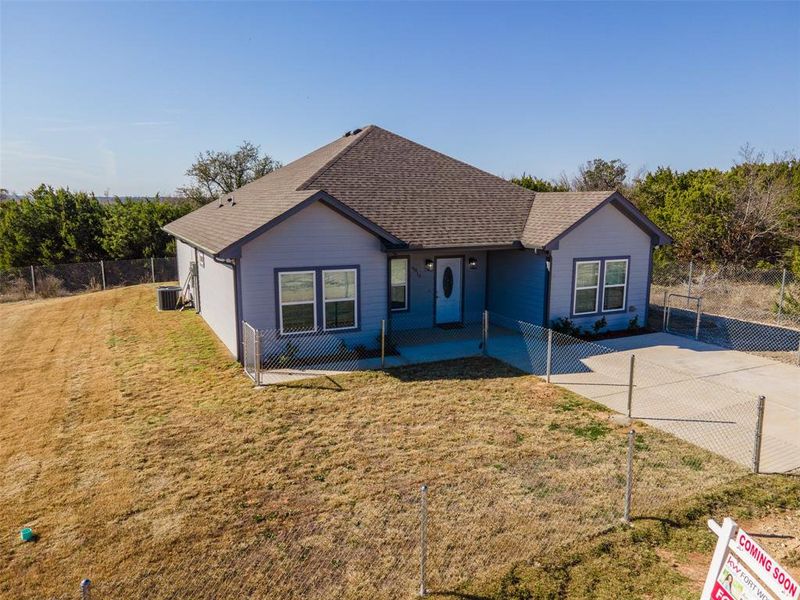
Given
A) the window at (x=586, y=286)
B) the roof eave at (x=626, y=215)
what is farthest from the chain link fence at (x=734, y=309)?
the window at (x=586, y=286)

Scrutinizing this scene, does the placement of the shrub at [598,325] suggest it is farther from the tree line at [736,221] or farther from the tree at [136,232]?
the tree at [136,232]

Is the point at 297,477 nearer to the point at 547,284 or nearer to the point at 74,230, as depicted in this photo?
the point at 547,284

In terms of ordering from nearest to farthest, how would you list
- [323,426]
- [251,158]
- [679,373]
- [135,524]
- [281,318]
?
[135,524] → [323,426] → [679,373] → [281,318] → [251,158]

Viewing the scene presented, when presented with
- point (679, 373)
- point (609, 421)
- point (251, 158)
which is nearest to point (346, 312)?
point (609, 421)

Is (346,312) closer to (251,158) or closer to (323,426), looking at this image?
(323,426)

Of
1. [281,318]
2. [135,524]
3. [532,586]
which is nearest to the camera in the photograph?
[532,586]

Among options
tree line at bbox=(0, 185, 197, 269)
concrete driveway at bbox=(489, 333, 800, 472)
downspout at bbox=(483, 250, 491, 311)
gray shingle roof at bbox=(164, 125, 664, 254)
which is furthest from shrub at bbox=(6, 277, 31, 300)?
concrete driveway at bbox=(489, 333, 800, 472)
